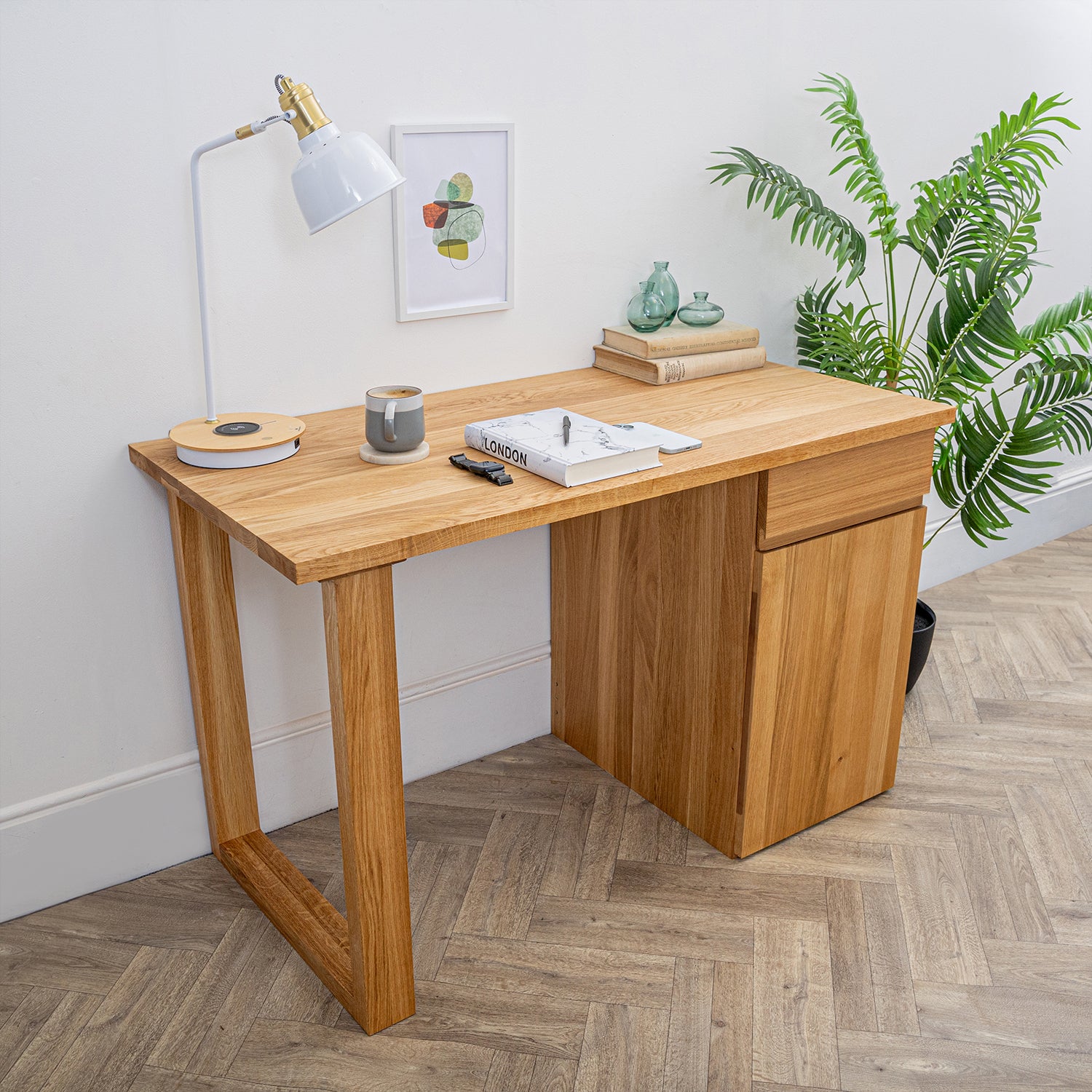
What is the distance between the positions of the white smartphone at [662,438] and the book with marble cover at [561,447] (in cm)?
2

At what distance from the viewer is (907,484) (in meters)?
2.13

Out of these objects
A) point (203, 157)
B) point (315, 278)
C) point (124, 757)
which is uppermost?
point (203, 157)

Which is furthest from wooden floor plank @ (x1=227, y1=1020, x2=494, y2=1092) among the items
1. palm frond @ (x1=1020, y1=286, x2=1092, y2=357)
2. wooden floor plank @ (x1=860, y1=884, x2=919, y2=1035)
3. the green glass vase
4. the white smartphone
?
palm frond @ (x1=1020, y1=286, x2=1092, y2=357)

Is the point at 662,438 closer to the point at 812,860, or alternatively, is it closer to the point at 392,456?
the point at 392,456

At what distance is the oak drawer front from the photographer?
1.93m

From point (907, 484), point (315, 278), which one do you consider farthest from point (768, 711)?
point (315, 278)

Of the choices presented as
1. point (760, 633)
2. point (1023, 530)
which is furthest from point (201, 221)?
point (1023, 530)

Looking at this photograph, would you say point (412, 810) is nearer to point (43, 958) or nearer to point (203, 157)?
point (43, 958)

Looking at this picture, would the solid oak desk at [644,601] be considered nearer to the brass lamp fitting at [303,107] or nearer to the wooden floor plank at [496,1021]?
the wooden floor plank at [496,1021]

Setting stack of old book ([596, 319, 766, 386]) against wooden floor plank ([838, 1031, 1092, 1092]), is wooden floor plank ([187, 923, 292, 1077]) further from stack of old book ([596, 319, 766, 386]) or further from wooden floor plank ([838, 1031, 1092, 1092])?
stack of old book ([596, 319, 766, 386])

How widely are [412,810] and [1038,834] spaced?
1277 millimetres

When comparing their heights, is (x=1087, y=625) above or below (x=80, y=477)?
below

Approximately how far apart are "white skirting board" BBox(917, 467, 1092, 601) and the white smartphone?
169 cm

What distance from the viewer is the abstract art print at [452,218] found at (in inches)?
80.4
